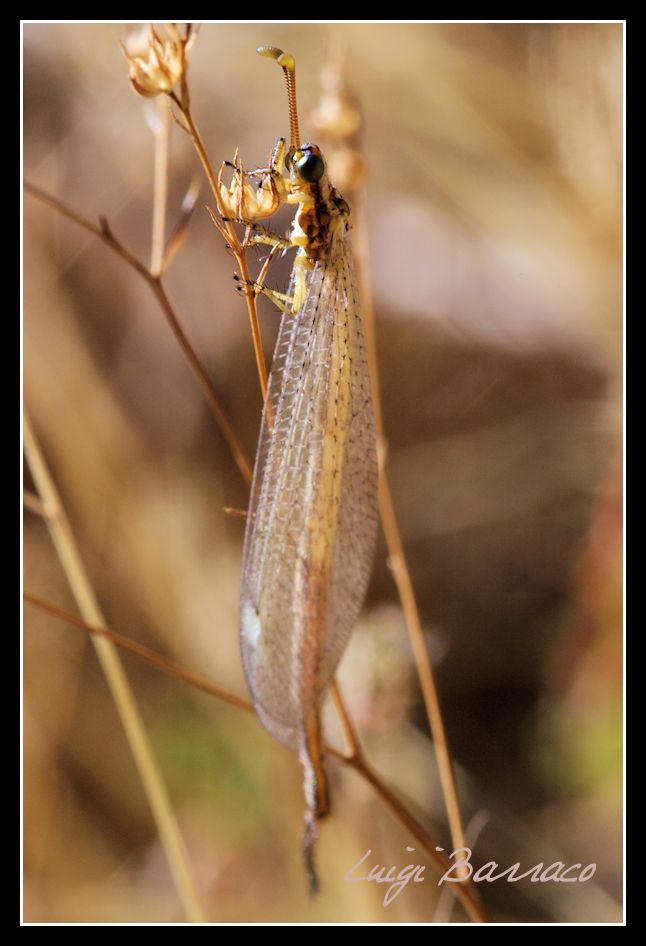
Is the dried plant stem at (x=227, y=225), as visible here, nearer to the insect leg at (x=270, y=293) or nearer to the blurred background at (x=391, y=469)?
the insect leg at (x=270, y=293)

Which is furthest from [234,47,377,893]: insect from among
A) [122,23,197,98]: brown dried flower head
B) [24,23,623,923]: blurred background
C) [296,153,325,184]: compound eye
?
[24,23,623,923]: blurred background

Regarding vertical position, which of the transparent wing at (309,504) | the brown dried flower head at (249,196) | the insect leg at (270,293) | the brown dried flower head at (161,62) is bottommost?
the transparent wing at (309,504)

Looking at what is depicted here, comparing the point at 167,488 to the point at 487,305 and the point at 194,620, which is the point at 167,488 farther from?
the point at 487,305

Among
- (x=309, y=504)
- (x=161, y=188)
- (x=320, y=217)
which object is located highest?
(x=161, y=188)

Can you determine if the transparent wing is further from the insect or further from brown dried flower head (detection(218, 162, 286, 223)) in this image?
brown dried flower head (detection(218, 162, 286, 223))

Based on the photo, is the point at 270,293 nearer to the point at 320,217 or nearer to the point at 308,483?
the point at 320,217

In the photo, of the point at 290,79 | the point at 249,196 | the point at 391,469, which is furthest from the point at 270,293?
the point at 391,469

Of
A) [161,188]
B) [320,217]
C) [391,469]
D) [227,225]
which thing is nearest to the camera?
[227,225]

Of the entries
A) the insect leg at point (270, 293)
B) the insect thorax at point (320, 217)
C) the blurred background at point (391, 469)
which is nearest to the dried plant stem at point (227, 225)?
the insect leg at point (270, 293)
